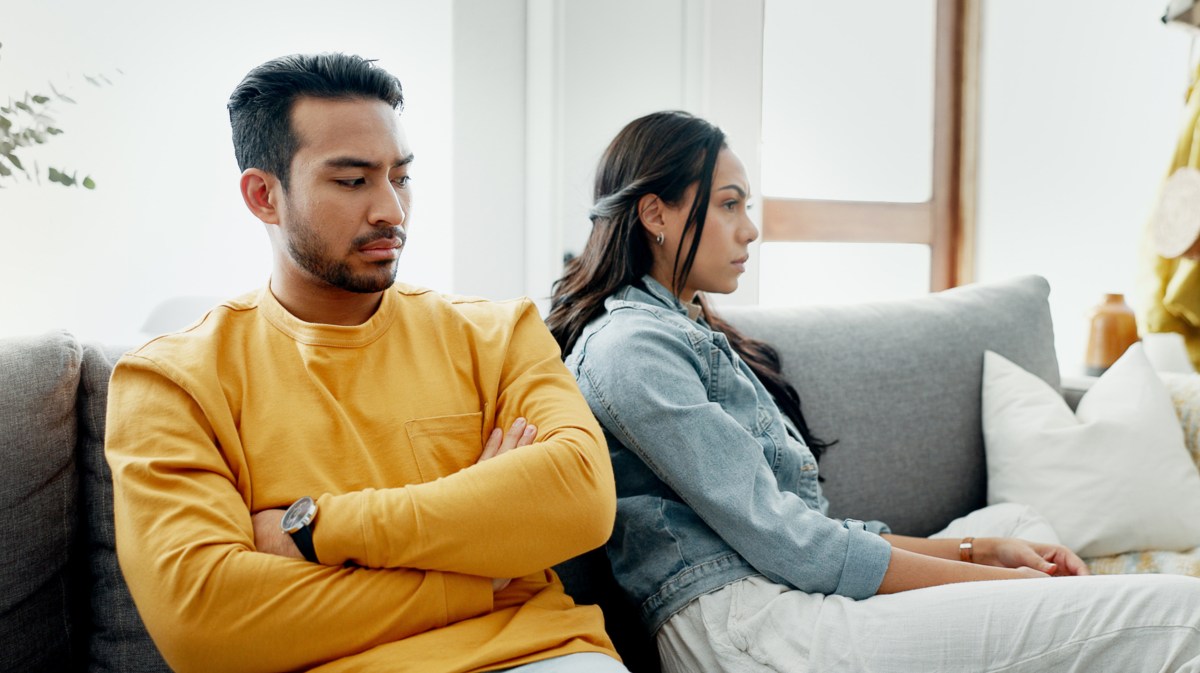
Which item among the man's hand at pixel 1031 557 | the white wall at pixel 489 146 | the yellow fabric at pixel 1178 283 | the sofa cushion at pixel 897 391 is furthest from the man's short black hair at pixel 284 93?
the yellow fabric at pixel 1178 283

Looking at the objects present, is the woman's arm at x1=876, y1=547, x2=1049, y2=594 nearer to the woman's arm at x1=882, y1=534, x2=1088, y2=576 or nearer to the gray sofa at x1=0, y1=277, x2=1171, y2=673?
the woman's arm at x1=882, y1=534, x2=1088, y2=576

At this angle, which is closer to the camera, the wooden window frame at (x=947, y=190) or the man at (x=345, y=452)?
the man at (x=345, y=452)

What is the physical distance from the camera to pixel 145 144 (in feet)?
7.34

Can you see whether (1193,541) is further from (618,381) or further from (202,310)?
(202,310)

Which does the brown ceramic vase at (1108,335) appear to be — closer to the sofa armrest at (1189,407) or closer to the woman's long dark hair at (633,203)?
the sofa armrest at (1189,407)

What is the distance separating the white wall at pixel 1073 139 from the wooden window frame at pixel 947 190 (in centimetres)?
5

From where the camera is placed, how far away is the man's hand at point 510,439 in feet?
3.89

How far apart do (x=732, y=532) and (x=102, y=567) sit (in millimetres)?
845

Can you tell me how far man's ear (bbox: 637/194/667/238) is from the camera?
1.52m

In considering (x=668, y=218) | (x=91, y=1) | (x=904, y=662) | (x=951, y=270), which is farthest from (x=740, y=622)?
(x=951, y=270)

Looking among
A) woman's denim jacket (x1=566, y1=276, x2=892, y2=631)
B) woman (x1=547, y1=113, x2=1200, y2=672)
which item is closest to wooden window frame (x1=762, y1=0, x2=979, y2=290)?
woman (x1=547, y1=113, x2=1200, y2=672)

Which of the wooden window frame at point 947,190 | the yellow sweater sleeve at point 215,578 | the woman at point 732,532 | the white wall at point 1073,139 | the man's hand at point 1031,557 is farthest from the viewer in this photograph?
the wooden window frame at point 947,190

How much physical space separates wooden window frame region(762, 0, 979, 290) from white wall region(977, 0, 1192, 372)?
0.16 feet

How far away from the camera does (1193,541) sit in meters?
1.72
